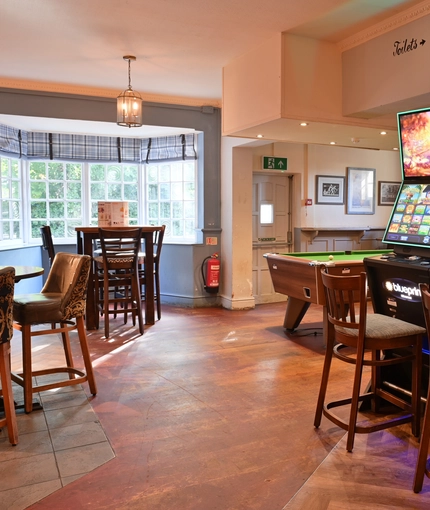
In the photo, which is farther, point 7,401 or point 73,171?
point 73,171

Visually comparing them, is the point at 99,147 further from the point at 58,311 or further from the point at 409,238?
the point at 409,238

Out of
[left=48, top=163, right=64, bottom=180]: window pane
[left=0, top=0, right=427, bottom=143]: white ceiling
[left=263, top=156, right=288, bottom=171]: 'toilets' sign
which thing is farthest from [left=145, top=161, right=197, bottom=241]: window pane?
[left=0, top=0, right=427, bottom=143]: white ceiling

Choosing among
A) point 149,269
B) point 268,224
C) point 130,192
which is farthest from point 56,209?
point 268,224

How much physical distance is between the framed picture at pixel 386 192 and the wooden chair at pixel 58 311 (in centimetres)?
563

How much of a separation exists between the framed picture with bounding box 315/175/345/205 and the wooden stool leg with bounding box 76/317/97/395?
184 inches

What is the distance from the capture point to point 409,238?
8.97ft

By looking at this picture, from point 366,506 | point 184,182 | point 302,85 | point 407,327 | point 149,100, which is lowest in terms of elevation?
point 366,506

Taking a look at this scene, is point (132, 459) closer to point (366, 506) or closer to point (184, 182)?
point (366, 506)

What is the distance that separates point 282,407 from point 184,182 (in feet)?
14.0

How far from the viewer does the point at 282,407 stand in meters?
3.02

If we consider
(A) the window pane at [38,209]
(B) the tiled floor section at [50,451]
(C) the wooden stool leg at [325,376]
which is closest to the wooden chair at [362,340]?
(C) the wooden stool leg at [325,376]

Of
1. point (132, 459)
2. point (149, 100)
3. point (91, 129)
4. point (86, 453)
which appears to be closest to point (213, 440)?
point (132, 459)

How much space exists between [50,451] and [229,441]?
98cm

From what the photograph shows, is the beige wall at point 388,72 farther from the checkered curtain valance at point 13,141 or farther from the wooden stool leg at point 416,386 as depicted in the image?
the checkered curtain valance at point 13,141
